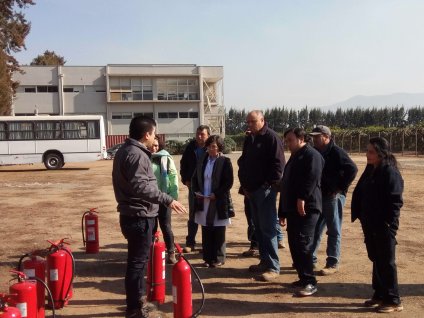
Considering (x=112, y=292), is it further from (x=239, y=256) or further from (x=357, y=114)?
(x=357, y=114)

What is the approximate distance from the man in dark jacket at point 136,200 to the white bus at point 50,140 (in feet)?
69.4

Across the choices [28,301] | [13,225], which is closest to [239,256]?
[28,301]

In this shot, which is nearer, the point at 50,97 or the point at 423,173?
the point at 423,173

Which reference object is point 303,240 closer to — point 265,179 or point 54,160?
point 265,179

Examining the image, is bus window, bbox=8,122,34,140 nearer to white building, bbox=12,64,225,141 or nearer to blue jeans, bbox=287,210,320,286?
blue jeans, bbox=287,210,320,286

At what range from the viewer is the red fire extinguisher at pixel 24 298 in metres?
3.95

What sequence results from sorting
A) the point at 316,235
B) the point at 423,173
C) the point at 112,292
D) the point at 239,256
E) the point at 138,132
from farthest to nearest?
1. the point at 423,173
2. the point at 239,256
3. the point at 316,235
4. the point at 112,292
5. the point at 138,132

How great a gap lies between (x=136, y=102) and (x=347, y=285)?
1828 inches

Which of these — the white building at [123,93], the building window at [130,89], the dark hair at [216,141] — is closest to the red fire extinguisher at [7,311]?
the dark hair at [216,141]

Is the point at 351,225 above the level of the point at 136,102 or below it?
below

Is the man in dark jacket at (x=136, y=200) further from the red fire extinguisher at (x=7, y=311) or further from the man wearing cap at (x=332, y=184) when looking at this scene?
the man wearing cap at (x=332, y=184)

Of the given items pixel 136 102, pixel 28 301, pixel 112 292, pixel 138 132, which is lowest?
pixel 112 292

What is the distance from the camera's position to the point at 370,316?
4.76m

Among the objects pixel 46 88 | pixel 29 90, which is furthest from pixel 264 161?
pixel 29 90
